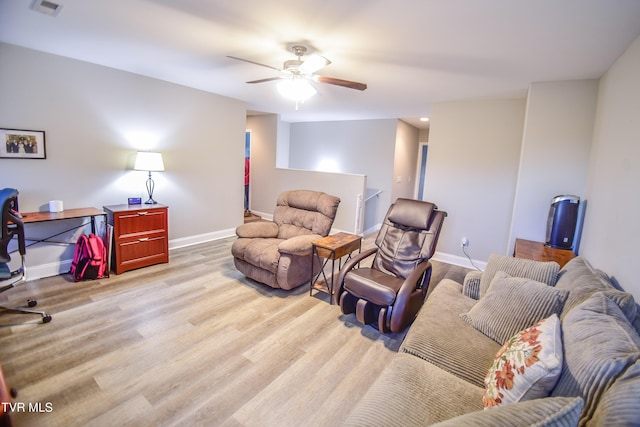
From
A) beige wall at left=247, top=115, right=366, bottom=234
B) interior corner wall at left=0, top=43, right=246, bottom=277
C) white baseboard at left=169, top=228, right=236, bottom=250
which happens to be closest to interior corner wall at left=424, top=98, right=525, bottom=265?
beige wall at left=247, top=115, right=366, bottom=234

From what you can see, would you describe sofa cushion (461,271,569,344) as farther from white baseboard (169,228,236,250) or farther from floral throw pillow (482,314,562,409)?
white baseboard (169,228,236,250)

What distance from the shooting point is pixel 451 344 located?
165cm

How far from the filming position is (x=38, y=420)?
5.21 ft

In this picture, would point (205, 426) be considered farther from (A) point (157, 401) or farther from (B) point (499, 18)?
(B) point (499, 18)

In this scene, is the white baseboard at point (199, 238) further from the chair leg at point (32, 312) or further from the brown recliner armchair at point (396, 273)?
the brown recliner armchair at point (396, 273)

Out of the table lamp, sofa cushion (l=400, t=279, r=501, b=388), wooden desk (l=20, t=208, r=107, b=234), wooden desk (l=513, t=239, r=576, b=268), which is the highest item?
the table lamp

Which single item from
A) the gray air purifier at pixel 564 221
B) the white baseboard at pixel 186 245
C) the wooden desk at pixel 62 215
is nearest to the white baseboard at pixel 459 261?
the white baseboard at pixel 186 245

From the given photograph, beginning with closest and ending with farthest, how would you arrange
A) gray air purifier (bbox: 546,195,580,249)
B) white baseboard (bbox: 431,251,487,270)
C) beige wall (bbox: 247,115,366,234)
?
gray air purifier (bbox: 546,195,580,249), white baseboard (bbox: 431,251,487,270), beige wall (bbox: 247,115,366,234)

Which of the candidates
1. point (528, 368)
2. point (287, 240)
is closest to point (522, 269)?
point (528, 368)

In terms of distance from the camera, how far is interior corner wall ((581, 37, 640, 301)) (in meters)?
1.86

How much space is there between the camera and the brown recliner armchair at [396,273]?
2330mm

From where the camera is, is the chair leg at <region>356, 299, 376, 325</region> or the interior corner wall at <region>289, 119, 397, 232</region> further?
the interior corner wall at <region>289, 119, 397, 232</region>

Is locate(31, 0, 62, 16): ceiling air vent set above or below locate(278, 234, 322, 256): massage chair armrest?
above

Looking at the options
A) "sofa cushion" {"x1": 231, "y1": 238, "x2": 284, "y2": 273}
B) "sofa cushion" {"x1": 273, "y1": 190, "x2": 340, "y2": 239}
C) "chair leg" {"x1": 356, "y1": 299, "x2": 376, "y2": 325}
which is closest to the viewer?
"chair leg" {"x1": 356, "y1": 299, "x2": 376, "y2": 325}
